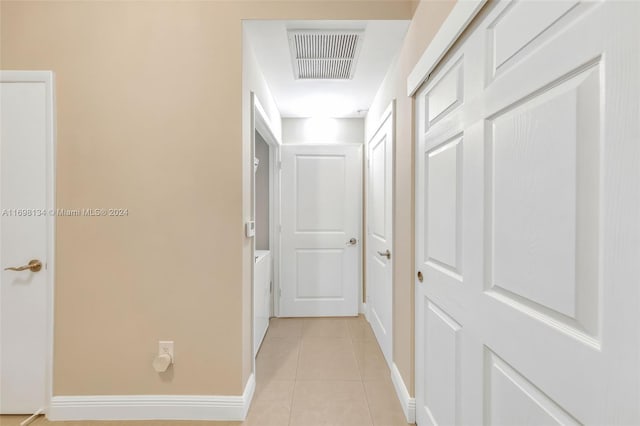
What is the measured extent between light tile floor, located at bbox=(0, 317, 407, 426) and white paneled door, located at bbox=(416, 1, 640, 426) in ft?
2.13

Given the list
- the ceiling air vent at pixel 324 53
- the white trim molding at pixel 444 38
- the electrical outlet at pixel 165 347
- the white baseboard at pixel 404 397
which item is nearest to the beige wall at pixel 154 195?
the electrical outlet at pixel 165 347

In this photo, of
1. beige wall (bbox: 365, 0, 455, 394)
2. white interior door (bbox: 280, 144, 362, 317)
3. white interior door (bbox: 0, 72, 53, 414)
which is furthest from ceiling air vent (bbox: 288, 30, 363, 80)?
white interior door (bbox: 0, 72, 53, 414)

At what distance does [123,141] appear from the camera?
66.1 inches

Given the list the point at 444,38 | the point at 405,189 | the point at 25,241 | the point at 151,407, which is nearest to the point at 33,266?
the point at 25,241

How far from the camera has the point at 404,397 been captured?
1.73 m

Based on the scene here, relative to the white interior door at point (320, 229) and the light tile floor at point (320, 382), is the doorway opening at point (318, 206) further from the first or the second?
the light tile floor at point (320, 382)

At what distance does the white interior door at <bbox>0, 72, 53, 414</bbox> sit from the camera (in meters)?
1.66

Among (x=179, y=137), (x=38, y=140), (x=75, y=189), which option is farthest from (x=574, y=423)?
(x=38, y=140)

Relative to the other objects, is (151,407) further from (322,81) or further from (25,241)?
(322,81)

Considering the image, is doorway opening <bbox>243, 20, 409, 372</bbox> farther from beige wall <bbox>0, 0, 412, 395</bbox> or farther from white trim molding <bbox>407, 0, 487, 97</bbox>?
white trim molding <bbox>407, 0, 487, 97</bbox>

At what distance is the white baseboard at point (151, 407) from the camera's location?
1.66 meters

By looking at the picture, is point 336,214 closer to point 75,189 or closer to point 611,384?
point 75,189

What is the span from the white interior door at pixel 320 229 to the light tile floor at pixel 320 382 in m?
0.36

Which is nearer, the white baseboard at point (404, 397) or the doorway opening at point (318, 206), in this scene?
the white baseboard at point (404, 397)
